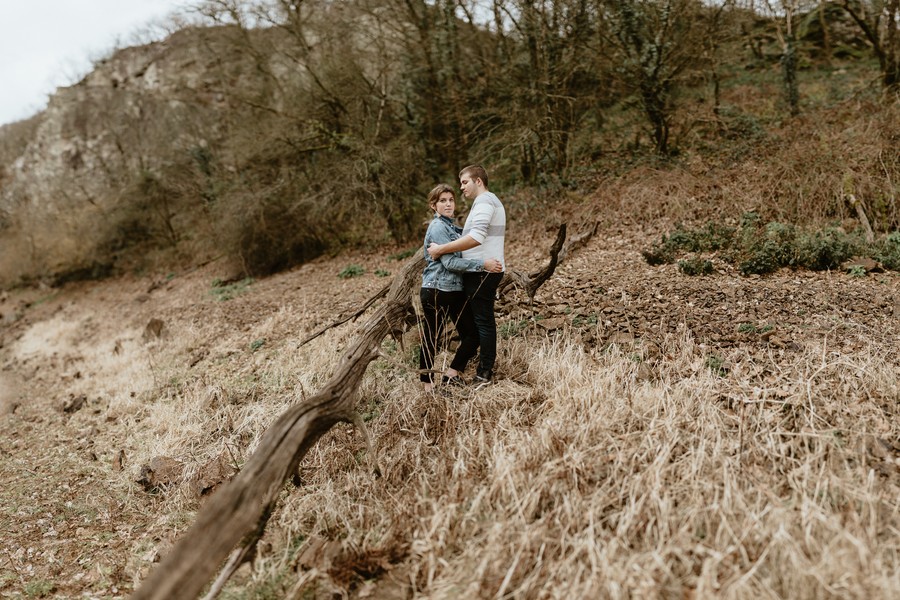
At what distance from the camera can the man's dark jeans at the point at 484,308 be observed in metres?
3.95

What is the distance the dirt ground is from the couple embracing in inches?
22.9

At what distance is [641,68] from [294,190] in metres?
8.68

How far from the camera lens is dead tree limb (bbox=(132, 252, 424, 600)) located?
6.91 ft

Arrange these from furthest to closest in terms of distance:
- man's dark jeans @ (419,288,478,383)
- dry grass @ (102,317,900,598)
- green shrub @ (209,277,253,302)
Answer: green shrub @ (209,277,253,302) < man's dark jeans @ (419,288,478,383) < dry grass @ (102,317,900,598)

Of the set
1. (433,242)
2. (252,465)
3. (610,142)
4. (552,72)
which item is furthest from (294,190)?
(252,465)

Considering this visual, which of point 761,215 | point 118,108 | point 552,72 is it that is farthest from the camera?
point 118,108

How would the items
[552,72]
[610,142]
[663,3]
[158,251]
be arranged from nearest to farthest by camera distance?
[663,3]
[552,72]
[610,142]
[158,251]

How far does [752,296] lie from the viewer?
5773 mm

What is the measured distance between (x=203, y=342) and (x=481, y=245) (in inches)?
246

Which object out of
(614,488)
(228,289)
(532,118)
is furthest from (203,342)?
(532,118)

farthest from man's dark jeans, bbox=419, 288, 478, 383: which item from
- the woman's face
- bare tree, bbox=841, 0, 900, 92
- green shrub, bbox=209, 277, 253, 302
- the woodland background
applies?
bare tree, bbox=841, 0, 900, 92

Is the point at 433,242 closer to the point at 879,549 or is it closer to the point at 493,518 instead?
the point at 493,518

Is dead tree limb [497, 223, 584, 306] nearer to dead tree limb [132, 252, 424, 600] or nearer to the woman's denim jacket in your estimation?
→ the woman's denim jacket

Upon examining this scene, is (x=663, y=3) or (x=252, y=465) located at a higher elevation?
(x=663, y=3)
